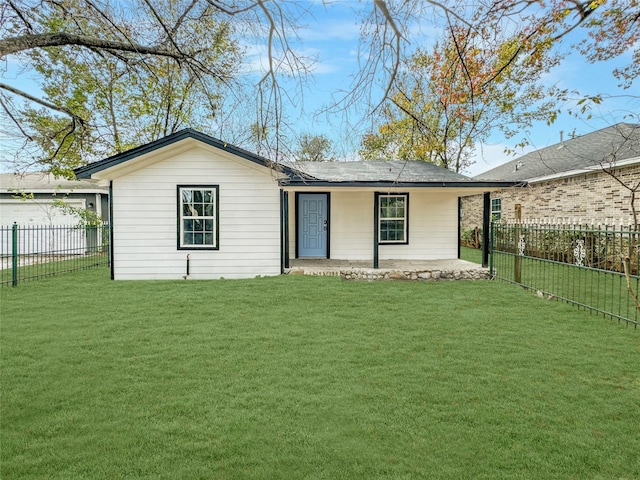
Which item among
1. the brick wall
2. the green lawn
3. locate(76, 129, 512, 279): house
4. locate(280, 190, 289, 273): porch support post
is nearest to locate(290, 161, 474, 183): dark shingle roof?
locate(76, 129, 512, 279): house

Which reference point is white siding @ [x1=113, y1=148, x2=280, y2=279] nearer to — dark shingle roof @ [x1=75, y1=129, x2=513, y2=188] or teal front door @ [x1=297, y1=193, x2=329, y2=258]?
dark shingle roof @ [x1=75, y1=129, x2=513, y2=188]

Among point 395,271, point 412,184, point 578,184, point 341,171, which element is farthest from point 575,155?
point 395,271

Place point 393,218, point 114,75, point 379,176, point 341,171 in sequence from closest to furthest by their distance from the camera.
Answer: point 114,75 < point 379,176 < point 341,171 < point 393,218

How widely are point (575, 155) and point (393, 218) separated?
27.0 ft

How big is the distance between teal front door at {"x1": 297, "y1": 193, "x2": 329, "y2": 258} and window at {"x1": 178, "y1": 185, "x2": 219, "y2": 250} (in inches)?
119

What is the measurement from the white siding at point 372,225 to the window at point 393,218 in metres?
0.20

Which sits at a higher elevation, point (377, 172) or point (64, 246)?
point (377, 172)

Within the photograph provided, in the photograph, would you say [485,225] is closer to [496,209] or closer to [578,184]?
[578,184]

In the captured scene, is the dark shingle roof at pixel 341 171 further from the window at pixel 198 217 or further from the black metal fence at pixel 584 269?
the black metal fence at pixel 584 269

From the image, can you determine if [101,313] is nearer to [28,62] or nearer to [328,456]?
[28,62]

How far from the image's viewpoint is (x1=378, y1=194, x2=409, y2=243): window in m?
12.1

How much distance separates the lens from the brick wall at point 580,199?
12.3 m

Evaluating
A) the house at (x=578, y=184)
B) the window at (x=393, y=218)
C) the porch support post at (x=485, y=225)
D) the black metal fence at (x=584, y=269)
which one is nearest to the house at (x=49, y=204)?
the window at (x=393, y=218)

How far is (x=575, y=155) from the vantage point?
1441cm
